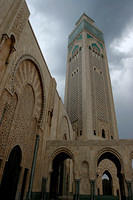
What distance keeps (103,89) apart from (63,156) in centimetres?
1306

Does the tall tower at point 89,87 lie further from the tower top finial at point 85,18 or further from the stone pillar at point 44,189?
the stone pillar at point 44,189

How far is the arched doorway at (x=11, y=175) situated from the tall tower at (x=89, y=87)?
969cm

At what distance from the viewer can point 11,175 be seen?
5.99 m

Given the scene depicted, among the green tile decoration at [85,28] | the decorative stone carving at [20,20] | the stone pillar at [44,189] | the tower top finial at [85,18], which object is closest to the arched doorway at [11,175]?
the stone pillar at [44,189]

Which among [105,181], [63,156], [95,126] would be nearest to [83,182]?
[63,156]

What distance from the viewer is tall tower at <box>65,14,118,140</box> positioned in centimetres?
1677

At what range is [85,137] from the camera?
15.4m

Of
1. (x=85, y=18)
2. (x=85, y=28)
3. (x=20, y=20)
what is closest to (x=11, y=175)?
(x=20, y=20)

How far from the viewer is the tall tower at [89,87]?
1677 cm

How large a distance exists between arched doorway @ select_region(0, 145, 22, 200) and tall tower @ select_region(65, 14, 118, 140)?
9687 millimetres

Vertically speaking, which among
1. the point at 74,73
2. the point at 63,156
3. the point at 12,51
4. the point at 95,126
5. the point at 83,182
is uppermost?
the point at 74,73

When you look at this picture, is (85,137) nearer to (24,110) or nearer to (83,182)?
(83,182)

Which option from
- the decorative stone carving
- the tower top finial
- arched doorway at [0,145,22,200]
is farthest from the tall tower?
the decorative stone carving

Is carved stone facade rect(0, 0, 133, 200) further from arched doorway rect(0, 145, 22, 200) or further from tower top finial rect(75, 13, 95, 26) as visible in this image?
tower top finial rect(75, 13, 95, 26)
